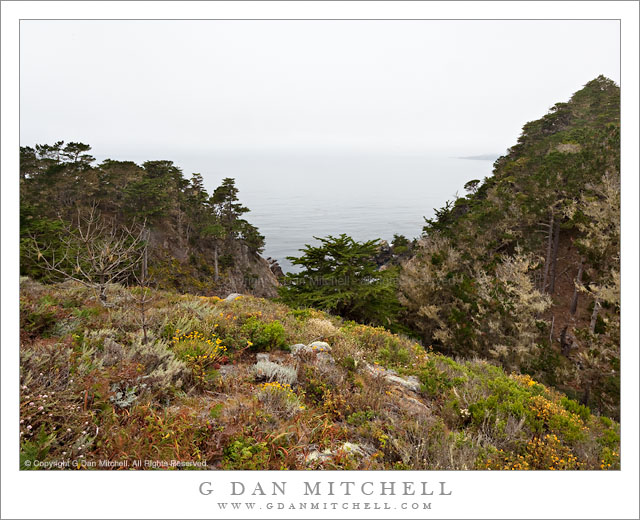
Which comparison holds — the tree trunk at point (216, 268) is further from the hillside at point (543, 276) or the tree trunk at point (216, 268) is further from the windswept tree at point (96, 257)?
the windswept tree at point (96, 257)

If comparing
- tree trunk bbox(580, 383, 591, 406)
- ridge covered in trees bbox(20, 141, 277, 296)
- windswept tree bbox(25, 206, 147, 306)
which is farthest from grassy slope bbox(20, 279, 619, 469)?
ridge covered in trees bbox(20, 141, 277, 296)

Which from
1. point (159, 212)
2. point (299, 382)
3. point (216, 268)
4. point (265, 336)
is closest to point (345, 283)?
point (265, 336)

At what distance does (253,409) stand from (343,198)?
6983 cm

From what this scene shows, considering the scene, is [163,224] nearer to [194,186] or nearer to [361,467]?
[194,186]

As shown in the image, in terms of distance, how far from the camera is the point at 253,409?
11.9 ft

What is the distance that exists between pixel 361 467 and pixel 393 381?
1.98 meters

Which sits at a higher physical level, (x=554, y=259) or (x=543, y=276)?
(x=554, y=259)

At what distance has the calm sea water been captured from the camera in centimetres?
3728

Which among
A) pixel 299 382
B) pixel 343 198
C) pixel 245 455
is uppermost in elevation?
pixel 343 198

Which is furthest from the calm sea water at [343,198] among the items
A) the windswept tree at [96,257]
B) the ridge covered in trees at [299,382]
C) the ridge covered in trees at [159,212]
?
the windswept tree at [96,257]

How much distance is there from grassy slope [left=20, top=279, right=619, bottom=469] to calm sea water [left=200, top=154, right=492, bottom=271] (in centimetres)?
2266

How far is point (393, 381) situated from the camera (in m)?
5.20

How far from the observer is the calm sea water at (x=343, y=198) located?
37.3 meters

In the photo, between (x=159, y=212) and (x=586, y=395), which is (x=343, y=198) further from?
(x=586, y=395)
